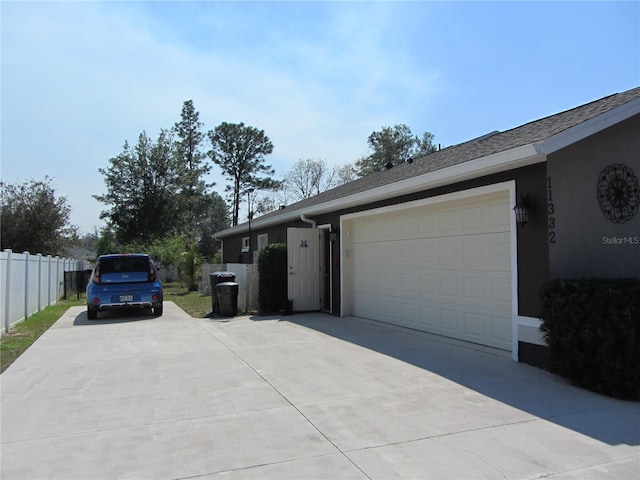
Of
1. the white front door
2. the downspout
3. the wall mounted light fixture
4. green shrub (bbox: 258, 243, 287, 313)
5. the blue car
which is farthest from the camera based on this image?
the downspout

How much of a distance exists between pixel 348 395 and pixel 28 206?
26.9m

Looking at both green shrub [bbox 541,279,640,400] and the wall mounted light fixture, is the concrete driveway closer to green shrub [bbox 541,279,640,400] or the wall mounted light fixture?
green shrub [bbox 541,279,640,400]

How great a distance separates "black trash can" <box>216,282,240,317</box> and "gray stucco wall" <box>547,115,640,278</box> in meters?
8.21

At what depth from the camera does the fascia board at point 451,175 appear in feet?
20.0

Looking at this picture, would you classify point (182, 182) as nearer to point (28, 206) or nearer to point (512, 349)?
point (28, 206)

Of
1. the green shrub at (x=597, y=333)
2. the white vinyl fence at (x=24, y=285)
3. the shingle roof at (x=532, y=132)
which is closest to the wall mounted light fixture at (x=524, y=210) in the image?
the shingle roof at (x=532, y=132)

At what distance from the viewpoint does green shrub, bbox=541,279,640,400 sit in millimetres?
4738

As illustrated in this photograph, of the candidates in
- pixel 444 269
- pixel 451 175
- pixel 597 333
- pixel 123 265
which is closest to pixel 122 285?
pixel 123 265

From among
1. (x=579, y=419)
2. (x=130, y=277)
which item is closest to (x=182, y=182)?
(x=130, y=277)

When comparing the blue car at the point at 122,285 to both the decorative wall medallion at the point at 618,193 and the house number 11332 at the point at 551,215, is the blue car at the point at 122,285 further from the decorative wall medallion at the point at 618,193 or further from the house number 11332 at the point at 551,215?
the decorative wall medallion at the point at 618,193

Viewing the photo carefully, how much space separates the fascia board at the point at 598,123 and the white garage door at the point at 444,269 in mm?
1412

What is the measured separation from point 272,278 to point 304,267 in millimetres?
909

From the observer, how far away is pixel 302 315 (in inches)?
472

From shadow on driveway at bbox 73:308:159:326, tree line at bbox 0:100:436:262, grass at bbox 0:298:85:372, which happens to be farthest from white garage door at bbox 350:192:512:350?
tree line at bbox 0:100:436:262
